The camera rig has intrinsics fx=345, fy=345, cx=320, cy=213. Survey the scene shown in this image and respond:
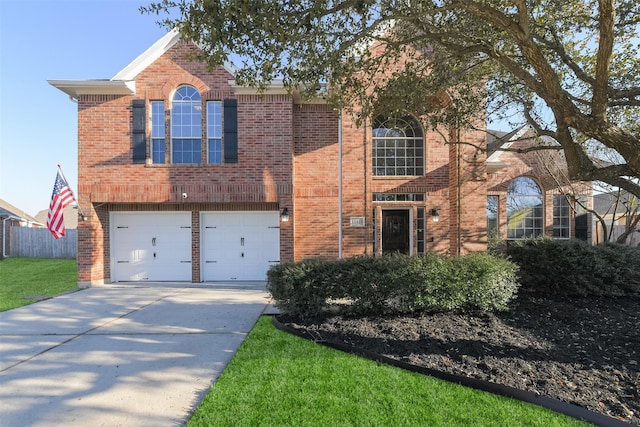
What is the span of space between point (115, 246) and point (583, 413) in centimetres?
1154

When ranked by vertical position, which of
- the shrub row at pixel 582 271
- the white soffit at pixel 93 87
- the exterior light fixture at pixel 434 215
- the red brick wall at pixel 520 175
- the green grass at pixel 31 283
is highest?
the white soffit at pixel 93 87

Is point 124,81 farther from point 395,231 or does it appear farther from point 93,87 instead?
point 395,231

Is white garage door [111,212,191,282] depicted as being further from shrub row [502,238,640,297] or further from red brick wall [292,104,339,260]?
shrub row [502,238,640,297]

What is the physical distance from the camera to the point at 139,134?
32.4ft

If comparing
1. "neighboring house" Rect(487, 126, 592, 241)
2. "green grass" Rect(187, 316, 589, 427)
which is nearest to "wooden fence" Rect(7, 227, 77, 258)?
"green grass" Rect(187, 316, 589, 427)

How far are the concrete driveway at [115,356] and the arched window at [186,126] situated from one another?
4.22 m

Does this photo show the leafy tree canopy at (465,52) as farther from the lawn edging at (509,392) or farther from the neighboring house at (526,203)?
the neighboring house at (526,203)

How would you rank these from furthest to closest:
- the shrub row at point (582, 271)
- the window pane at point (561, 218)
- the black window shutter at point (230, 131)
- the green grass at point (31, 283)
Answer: the window pane at point (561, 218) → the black window shutter at point (230, 131) → the green grass at point (31, 283) → the shrub row at point (582, 271)

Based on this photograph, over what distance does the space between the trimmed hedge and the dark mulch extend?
0.21m

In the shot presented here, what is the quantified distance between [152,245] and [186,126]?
3.81 meters

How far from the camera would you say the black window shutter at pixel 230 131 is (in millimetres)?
10008

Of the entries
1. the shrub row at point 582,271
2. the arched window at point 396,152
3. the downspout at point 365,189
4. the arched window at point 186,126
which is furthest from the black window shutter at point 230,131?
the shrub row at point 582,271

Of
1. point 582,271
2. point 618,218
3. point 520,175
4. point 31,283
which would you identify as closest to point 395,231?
point 582,271

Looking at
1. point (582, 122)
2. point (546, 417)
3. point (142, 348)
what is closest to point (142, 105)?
point (142, 348)
